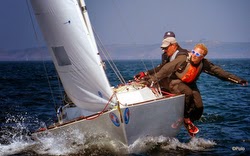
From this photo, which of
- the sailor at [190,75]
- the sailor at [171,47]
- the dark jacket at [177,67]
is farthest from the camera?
the sailor at [171,47]

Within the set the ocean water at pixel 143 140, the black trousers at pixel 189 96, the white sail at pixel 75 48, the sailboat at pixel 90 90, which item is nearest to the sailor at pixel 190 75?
the black trousers at pixel 189 96

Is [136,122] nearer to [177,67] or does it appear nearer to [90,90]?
[90,90]

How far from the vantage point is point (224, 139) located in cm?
859

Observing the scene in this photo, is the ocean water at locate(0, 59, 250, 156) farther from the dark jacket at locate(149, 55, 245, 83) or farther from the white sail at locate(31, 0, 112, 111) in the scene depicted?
the white sail at locate(31, 0, 112, 111)

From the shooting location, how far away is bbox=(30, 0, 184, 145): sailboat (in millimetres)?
6406

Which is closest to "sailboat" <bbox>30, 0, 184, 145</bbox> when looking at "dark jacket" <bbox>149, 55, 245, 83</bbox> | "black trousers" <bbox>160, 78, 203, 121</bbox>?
"black trousers" <bbox>160, 78, 203, 121</bbox>

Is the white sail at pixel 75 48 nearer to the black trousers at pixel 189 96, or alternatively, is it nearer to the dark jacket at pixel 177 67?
the dark jacket at pixel 177 67

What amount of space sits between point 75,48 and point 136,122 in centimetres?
177

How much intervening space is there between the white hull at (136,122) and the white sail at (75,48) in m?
0.34

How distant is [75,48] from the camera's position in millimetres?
6488

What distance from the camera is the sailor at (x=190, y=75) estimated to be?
720 centimetres

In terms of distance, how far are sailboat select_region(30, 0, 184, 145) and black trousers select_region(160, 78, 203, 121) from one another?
193 millimetres

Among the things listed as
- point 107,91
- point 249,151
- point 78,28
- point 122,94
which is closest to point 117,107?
point 107,91

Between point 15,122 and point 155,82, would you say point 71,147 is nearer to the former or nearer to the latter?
point 155,82
